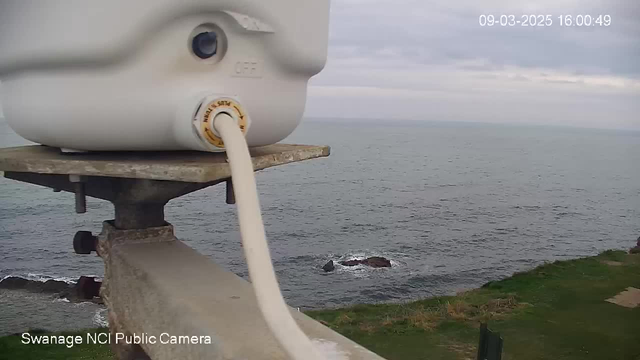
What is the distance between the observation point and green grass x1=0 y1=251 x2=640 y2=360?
476 inches

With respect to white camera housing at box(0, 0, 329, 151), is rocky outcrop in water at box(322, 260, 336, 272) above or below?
below

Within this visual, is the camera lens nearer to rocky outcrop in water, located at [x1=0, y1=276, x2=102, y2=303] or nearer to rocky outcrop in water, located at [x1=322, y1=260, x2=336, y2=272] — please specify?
rocky outcrop in water, located at [x1=0, y1=276, x2=102, y2=303]

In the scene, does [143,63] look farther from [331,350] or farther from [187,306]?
[331,350]

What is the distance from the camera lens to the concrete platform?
2.23 ft

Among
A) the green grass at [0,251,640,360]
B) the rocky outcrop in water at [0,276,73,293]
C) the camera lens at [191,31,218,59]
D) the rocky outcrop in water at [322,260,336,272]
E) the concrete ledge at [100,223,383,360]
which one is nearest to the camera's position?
the concrete ledge at [100,223,383,360]

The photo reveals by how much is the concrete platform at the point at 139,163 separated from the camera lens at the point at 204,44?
68cm

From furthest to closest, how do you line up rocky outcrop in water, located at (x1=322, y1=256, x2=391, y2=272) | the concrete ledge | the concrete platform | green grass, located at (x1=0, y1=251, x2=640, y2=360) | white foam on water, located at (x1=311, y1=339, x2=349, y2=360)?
rocky outcrop in water, located at (x1=322, y1=256, x2=391, y2=272) → green grass, located at (x1=0, y1=251, x2=640, y2=360) → the concrete platform → the concrete ledge → white foam on water, located at (x1=311, y1=339, x2=349, y2=360)

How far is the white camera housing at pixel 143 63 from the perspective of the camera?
11.1ft

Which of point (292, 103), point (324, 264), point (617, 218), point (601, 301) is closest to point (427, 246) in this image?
point (324, 264)

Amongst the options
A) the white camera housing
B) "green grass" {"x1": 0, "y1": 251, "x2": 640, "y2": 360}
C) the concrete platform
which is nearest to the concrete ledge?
the concrete platform

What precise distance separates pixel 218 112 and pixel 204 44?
487mm

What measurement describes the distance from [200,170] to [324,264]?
23917 mm

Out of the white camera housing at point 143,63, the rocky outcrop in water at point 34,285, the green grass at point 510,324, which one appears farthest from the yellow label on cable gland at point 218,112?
the rocky outcrop in water at point 34,285

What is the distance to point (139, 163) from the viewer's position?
3.62m
